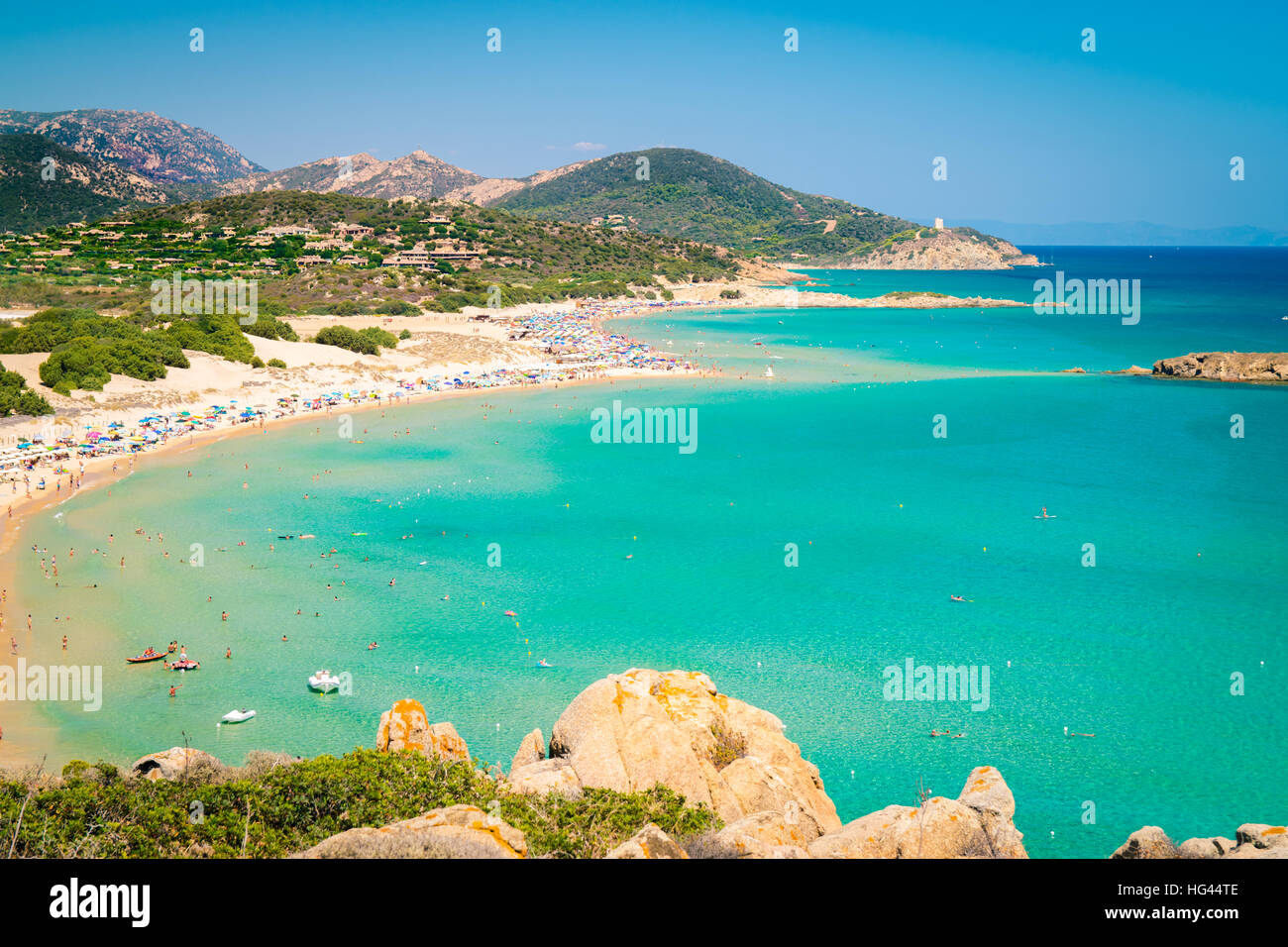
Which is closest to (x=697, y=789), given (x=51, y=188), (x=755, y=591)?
(x=755, y=591)

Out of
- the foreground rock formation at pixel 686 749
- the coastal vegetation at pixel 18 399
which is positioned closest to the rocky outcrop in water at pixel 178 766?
the foreground rock formation at pixel 686 749

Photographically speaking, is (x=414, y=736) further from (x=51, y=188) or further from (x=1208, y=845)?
(x=51, y=188)

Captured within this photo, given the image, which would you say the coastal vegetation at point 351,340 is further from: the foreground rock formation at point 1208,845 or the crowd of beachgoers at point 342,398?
the foreground rock formation at point 1208,845

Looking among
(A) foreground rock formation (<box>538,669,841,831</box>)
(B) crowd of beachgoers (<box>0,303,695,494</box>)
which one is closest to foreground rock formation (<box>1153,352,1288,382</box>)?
(B) crowd of beachgoers (<box>0,303,695,494</box>)

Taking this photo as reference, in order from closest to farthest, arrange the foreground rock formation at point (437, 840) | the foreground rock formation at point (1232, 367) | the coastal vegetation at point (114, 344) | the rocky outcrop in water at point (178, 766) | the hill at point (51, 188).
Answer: the foreground rock formation at point (437, 840) < the rocky outcrop in water at point (178, 766) < the coastal vegetation at point (114, 344) < the foreground rock formation at point (1232, 367) < the hill at point (51, 188)

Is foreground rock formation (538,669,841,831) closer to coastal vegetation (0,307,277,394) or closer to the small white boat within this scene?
the small white boat

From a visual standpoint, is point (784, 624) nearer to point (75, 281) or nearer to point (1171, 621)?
point (1171, 621)

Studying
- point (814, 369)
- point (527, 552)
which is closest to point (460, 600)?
point (527, 552)
